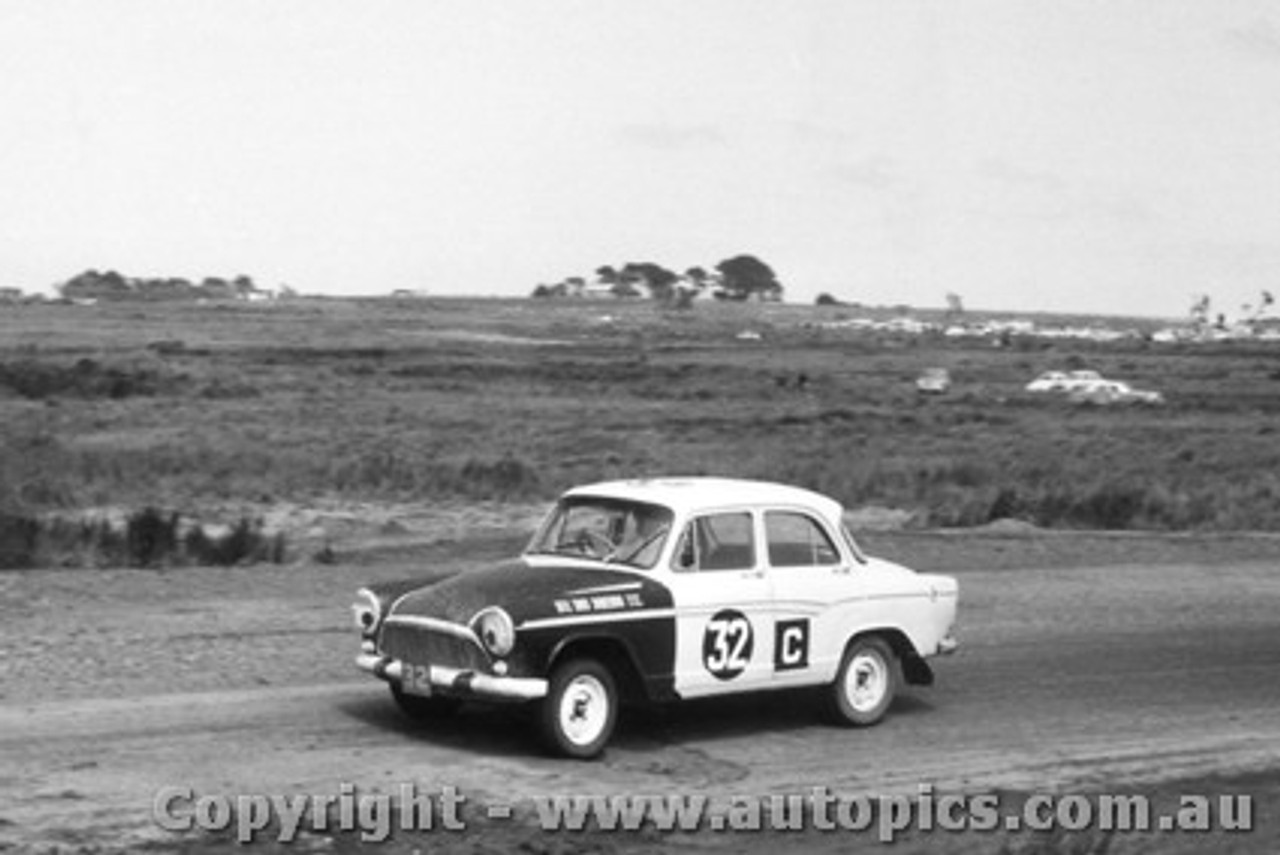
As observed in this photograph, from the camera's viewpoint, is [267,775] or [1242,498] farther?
[1242,498]

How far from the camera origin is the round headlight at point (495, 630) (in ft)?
39.4

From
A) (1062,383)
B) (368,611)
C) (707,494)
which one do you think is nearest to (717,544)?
(707,494)

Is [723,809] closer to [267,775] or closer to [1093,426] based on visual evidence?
[267,775]

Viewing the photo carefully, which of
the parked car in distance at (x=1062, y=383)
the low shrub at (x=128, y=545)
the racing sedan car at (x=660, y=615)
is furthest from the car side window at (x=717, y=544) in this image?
the parked car in distance at (x=1062, y=383)

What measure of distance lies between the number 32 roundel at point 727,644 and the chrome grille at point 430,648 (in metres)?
1.59

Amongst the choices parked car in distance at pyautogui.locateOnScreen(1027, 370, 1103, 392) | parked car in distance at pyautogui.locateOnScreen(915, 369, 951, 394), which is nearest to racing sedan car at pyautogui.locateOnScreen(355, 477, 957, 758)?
parked car in distance at pyautogui.locateOnScreen(915, 369, 951, 394)

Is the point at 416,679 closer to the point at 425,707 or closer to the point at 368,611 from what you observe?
the point at 368,611

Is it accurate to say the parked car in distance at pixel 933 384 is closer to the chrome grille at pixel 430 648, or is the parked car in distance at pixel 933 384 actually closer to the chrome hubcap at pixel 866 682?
the chrome hubcap at pixel 866 682

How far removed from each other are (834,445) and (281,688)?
37400mm

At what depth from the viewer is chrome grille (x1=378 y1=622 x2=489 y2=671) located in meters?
12.2

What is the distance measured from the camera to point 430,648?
41.1 feet

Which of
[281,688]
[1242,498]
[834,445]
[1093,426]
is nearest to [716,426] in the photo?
[834,445]

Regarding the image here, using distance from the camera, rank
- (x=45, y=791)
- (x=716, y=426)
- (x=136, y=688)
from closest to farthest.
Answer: (x=45, y=791) → (x=136, y=688) → (x=716, y=426)

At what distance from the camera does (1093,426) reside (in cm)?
6391
